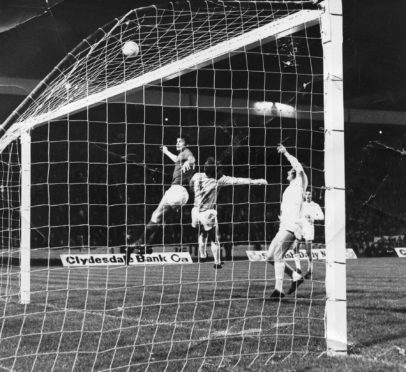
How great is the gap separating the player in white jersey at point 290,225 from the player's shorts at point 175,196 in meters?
2.32

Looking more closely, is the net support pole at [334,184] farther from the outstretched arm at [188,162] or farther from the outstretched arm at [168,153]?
the outstretched arm at [188,162]

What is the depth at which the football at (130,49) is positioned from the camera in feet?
22.1

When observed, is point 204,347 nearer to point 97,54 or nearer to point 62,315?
point 62,315

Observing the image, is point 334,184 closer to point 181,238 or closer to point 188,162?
point 181,238

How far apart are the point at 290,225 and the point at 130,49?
141 inches

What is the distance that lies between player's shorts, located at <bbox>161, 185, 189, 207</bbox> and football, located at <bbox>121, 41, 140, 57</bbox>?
4.39 metres

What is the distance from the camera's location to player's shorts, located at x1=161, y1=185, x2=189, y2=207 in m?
11.3

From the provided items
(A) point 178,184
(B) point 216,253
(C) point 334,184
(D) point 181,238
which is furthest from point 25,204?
(B) point 216,253

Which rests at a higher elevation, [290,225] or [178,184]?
[178,184]

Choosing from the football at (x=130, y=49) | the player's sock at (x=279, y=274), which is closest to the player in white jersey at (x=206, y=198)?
the player's sock at (x=279, y=274)

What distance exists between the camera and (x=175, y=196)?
37.9 feet

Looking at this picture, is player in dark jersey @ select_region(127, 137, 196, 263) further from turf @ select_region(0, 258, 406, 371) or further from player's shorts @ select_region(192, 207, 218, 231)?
turf @ select_region(0, 258, 406, 371)

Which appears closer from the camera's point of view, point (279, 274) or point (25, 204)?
point (279, 274)

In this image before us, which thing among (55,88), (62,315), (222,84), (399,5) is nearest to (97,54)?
(55,88)
